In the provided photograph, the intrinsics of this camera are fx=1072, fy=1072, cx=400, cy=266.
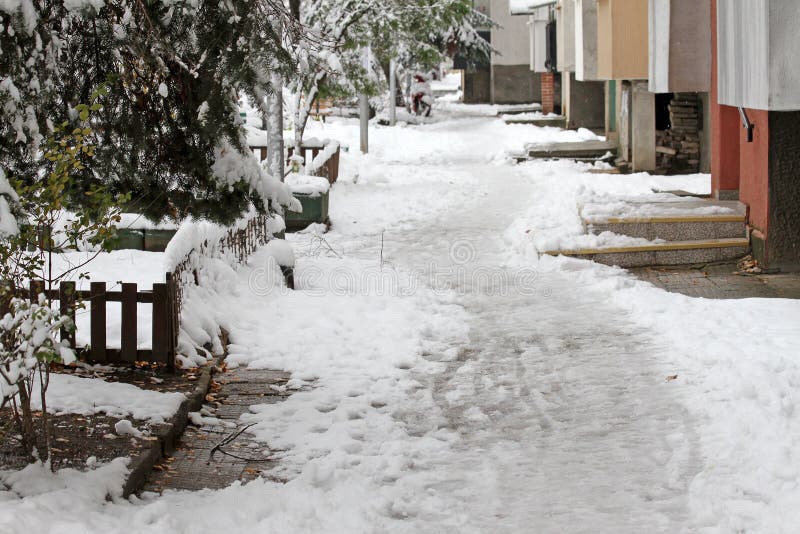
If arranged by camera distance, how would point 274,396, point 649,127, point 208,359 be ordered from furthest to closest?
1. point 649,127
2. point 208,359
3. point 274,396

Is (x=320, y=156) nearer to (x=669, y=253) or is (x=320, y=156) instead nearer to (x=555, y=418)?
(x=669, y=253)

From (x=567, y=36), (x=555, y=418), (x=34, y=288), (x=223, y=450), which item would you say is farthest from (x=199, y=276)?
(x=567, y=36)

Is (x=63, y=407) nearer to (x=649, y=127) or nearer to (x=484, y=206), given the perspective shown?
(x=484, y=206)

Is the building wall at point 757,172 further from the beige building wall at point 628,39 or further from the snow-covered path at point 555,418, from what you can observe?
the beige building wall at point 628,39

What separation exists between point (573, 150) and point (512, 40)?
26927 millimetres

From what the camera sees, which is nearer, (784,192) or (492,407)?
(492,407)

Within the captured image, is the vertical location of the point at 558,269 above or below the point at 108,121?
below

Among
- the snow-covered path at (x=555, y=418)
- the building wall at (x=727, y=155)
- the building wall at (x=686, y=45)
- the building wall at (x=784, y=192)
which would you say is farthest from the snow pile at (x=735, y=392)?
the building wall at (x=686, y=45)

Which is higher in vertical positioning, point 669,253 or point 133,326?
point 669,253

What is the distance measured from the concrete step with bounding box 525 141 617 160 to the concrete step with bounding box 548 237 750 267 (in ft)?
41.9

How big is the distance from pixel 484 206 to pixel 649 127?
5.71 meters

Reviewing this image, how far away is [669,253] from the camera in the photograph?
41.2 feet

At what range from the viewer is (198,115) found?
6.91 m

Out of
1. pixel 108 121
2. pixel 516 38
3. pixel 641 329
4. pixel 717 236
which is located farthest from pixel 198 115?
pixel 516 38
